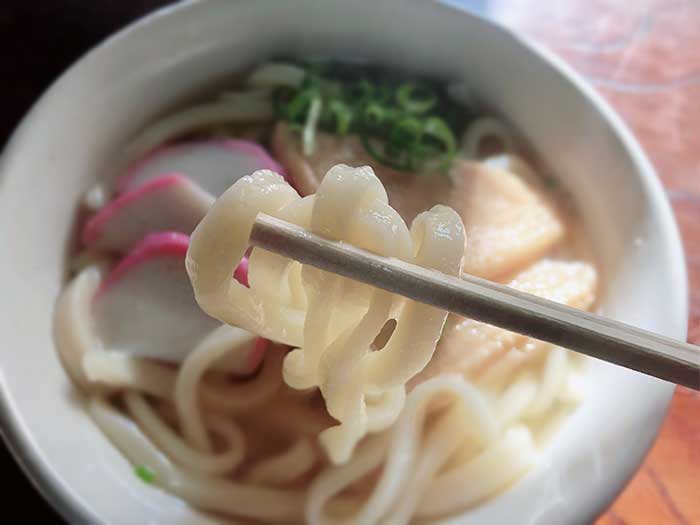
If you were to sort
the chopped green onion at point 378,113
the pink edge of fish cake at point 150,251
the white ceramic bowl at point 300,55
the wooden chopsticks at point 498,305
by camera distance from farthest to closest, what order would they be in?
the chopped green onion at point 378,113
the pink edge of fish cake at point 150,251
the white ceramic bowl at point 300,55
the wooden chopsticks at point 498,305

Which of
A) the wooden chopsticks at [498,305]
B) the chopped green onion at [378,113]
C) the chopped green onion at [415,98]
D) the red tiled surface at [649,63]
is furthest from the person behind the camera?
the red tiled surface at [649,63]

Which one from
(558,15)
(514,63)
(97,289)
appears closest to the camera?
(97,289)

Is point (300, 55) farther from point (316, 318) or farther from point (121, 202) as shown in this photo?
point (316, 318)

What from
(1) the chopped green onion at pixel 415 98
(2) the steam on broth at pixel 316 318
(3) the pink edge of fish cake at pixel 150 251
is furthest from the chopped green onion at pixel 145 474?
(1) the chopped green onion at pixel 415 98

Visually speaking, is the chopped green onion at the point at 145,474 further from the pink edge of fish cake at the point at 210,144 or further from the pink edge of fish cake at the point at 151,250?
the pink edge of fish cake at the point at 210,144

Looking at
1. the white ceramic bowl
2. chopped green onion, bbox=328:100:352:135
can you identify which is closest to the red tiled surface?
the white ceramic bowl

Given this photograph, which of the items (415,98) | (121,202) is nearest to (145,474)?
(121,202)

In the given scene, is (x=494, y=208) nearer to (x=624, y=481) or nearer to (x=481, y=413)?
(x=481, y=413)

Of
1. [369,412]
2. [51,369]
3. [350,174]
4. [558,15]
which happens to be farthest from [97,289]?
[558,15]
